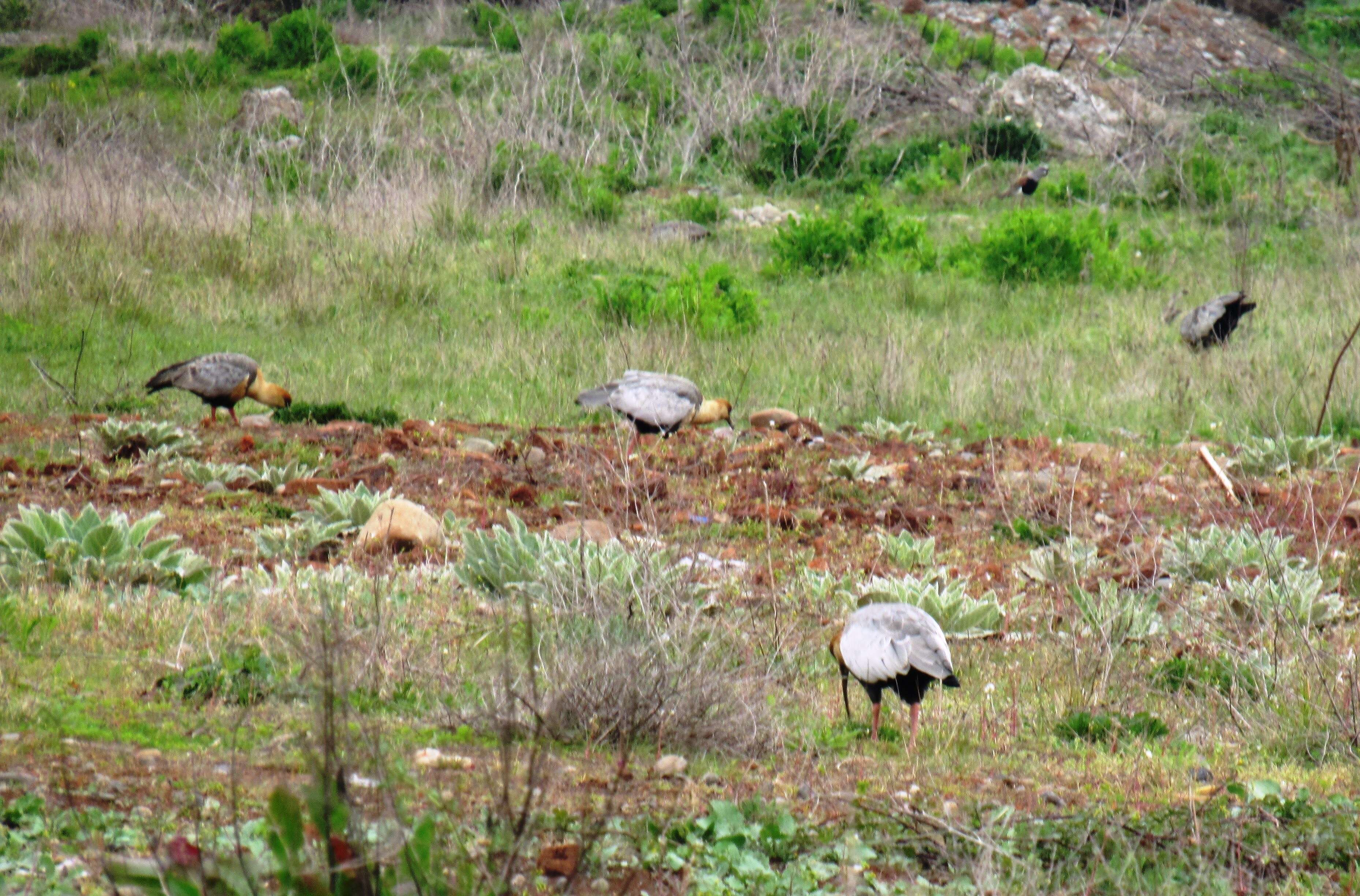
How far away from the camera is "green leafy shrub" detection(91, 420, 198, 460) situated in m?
6.37

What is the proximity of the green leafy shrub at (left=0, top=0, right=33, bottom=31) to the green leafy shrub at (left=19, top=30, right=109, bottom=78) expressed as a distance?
3.45 metres

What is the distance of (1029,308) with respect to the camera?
1086 cm

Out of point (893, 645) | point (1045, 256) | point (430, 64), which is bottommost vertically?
point (430, 64)

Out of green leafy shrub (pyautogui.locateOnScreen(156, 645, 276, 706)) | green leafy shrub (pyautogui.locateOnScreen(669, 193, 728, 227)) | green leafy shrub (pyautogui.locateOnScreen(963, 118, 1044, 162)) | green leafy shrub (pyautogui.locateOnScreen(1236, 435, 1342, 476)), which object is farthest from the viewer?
green leafy shrub (pyautogui.locateOnScreen(963, 118, 1044, 162))

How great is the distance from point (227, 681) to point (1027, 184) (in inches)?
524

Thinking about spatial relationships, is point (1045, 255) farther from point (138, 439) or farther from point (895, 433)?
point (138, 439)

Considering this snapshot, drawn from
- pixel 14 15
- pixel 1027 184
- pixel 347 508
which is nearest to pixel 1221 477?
pixel 347 508

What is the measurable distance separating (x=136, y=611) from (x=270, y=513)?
192cm

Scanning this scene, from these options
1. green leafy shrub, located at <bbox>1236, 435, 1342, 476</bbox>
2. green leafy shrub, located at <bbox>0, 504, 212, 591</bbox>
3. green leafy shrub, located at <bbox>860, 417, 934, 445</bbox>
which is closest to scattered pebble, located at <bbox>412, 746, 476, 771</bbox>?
green leafy shrub, located at <bbox>0, 504, 212, 591</bbox>

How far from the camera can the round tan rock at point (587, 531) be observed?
198 inches

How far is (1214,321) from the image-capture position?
9.51m

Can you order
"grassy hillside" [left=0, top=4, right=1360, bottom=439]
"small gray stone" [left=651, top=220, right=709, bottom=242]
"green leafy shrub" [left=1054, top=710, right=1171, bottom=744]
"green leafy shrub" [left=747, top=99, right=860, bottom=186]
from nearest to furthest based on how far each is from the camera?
"green leafy shrub" [left=1054, top=710, right=1171, bottom=744]
"grassy hillside" [left=0, top=4, right=1360, bottom=439]
"small gray stone" [left=651, top=220, right=709, bottom=242]
"green leafy shrub" [left=747, top=99, right=860, bottom=186]

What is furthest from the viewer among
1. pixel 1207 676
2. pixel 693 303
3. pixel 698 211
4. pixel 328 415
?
pixel 698 211

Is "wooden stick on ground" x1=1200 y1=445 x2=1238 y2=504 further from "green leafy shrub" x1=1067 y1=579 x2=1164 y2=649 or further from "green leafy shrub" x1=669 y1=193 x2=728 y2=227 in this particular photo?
"green leafy shrub" x1=669 y1=193 x2=728 y2=227
